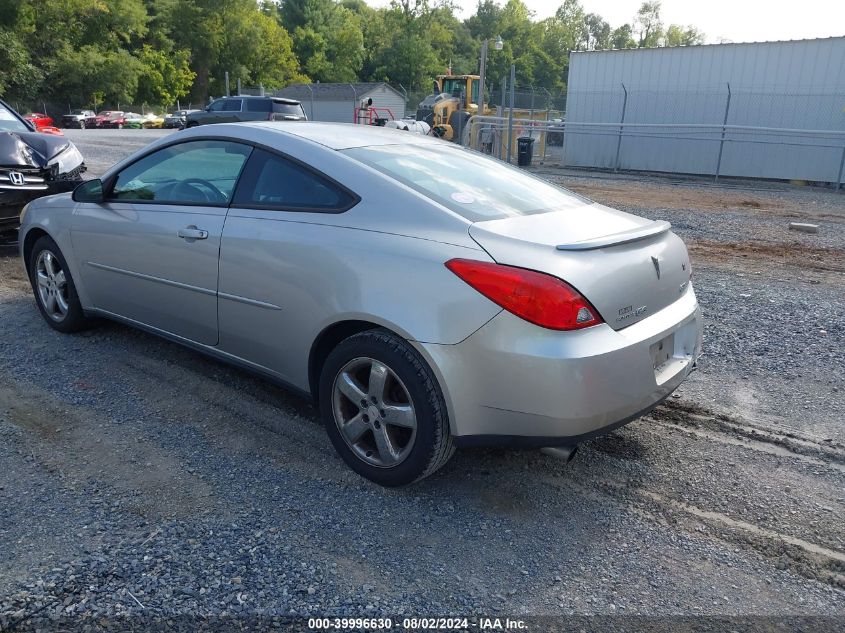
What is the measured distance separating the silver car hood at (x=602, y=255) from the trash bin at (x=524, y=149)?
59.4 feet

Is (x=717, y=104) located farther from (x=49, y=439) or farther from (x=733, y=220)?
(x=49, y=439)

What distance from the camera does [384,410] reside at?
3.07 m

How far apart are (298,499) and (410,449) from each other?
1.82 ft

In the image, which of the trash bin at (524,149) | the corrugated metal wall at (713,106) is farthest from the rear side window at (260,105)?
the corrugated metal wall at (713,106)

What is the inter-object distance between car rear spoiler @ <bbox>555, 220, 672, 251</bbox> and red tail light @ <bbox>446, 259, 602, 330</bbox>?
22cm

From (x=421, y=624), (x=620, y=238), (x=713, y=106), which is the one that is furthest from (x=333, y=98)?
(x=421, y=624)

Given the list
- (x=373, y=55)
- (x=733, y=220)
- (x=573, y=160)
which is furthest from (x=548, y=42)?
(x=733, y=220)

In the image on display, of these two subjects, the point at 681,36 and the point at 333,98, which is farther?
the point at 681,36

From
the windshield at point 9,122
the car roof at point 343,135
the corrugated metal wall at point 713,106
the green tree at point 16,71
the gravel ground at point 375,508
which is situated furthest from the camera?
the green tree at point 16,71

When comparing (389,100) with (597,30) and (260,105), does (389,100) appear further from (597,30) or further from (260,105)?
(597,30)

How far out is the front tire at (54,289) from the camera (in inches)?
193

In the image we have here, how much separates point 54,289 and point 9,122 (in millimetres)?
4151

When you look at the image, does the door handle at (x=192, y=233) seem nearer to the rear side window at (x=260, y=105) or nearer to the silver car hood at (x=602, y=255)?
the silver car hood at (x=602, y=255)

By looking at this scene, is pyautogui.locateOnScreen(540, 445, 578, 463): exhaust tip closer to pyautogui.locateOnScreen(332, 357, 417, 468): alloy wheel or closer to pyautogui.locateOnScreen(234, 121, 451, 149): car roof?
pyautogui.locateOnScreen(332, 357, 417, 468): alloy wheel
